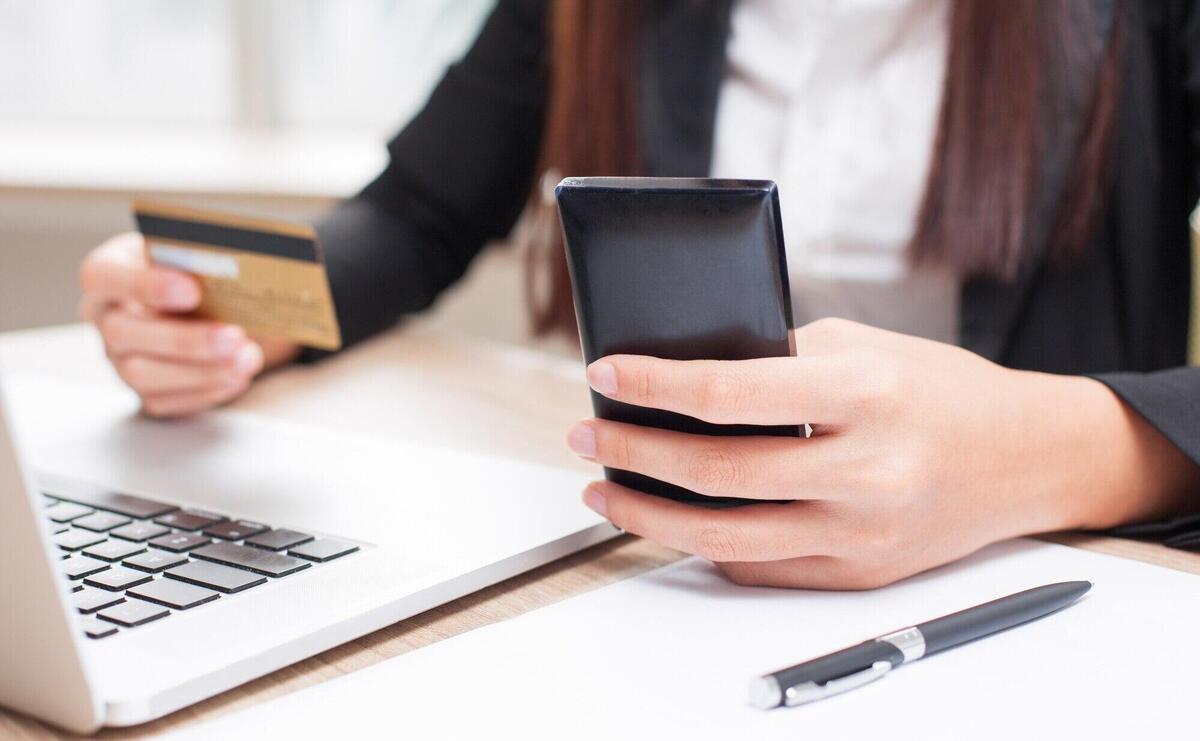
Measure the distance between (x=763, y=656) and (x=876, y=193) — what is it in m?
0.65

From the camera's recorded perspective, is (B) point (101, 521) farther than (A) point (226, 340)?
No

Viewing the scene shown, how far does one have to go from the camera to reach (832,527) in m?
0.42

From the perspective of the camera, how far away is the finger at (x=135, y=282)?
0.69 m

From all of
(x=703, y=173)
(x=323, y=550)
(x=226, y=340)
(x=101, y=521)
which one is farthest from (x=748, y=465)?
(x=703, y=173)

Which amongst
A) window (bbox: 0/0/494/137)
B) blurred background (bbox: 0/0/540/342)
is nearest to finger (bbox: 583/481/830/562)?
blurred background (bbox: 0/0/540/342)

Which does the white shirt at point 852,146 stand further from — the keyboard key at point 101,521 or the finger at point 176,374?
the keyboard key at point 101,521

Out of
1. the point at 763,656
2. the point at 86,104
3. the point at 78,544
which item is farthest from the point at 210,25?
the point at 763,656

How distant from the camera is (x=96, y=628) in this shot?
372mm

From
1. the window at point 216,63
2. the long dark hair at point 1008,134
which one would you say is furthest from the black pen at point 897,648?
the window at point 216,63

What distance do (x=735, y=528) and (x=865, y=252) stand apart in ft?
1.97

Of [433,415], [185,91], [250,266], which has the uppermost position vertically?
[185,91]

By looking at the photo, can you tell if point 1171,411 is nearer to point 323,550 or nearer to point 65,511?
point 323,550

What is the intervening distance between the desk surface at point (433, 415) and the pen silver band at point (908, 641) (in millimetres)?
123

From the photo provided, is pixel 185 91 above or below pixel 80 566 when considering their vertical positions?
above
